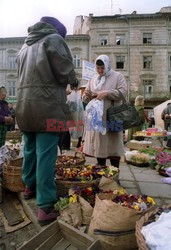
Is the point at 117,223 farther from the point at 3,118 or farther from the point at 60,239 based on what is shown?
the point at 3,118

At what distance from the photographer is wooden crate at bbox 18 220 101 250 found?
1.38 metres

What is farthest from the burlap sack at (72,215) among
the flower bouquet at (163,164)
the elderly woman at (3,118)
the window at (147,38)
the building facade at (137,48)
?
the window at (147,38)

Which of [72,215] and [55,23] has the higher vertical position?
[55,23]

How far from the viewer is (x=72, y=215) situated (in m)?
1.74

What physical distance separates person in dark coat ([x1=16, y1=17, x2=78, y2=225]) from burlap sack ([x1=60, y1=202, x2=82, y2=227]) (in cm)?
17

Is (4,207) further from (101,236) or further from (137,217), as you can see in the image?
(137,217)

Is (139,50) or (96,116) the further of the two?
(139,50)

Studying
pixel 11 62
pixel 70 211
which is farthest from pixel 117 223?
pixel 11 62

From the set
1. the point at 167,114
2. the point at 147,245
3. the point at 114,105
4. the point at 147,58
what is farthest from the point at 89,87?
the point at 147,58

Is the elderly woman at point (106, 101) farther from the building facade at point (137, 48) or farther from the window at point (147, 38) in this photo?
the window at point (147, 38)

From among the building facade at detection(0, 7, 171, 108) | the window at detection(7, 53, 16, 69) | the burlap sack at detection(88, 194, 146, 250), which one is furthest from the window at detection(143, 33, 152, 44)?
the burlap sack at detection(88, 194, 146, 250)

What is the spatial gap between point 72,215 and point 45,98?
0.98m

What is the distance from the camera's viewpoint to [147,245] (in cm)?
114

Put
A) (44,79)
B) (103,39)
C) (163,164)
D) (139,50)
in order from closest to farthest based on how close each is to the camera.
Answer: (44,79) → (163,164) → (139,50) → (103,39)
